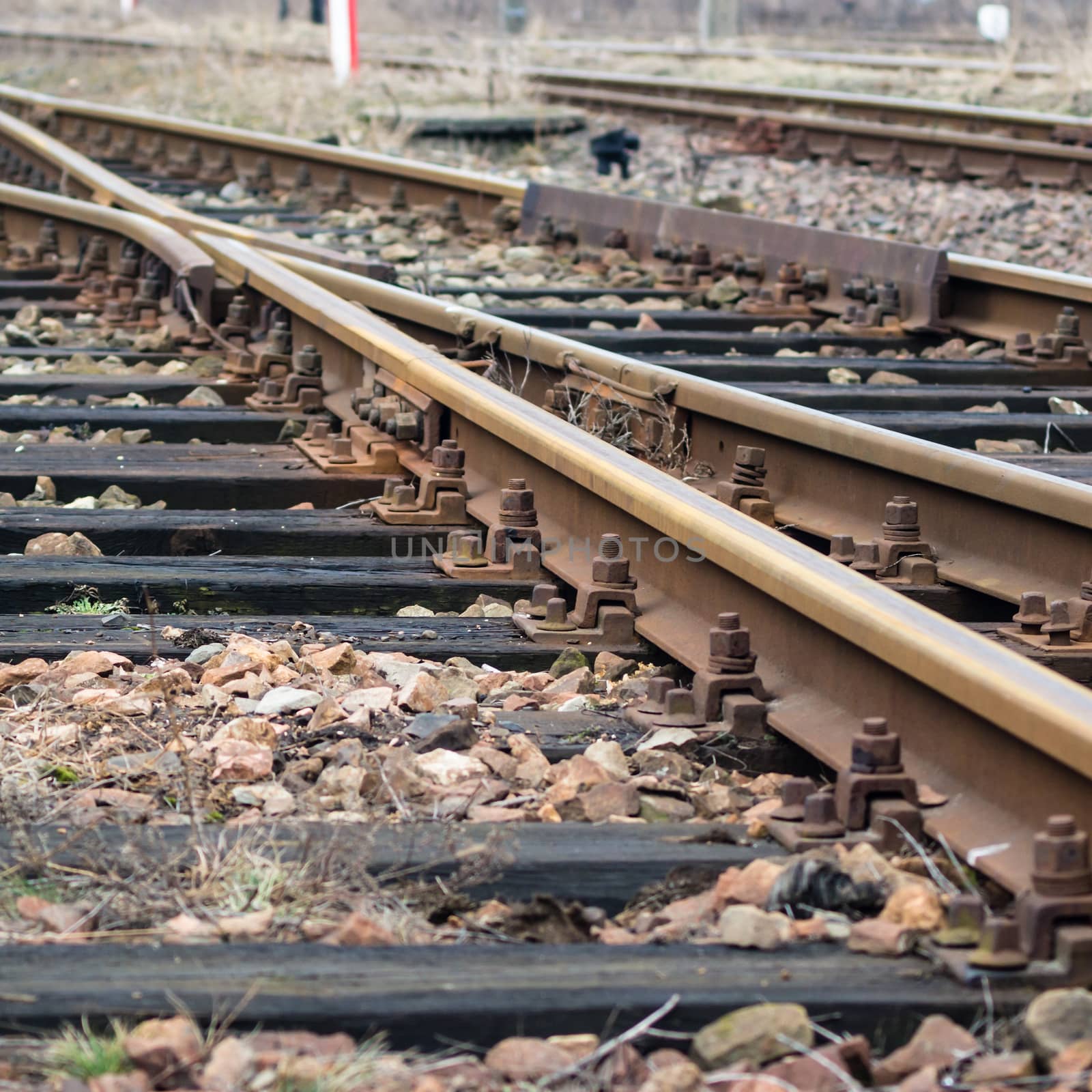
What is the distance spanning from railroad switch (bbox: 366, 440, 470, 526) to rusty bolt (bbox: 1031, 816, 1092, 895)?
2.58 metres

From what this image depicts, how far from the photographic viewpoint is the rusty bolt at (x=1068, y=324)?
6.62 meters

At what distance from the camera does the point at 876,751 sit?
2.70m

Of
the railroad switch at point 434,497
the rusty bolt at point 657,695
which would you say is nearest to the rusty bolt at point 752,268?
the railroad switch at point 434,497

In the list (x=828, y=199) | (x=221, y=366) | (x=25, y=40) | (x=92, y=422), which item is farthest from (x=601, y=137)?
(x=25, y=40)

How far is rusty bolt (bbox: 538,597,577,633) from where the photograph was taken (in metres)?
3.85

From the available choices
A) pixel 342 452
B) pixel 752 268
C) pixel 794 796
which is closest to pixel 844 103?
pixel 752 268

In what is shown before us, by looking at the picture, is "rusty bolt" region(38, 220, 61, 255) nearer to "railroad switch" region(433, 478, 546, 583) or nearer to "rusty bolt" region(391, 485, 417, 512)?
"rusty bolt" region(391, 485, 417, 512)

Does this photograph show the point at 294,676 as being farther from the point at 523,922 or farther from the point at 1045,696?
the point at 1045,696

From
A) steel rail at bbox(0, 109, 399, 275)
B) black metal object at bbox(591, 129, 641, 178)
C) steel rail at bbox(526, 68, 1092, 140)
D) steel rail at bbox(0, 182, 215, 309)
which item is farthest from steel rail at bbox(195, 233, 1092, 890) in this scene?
steel rail at bbox(526, 68, 1092, 140)

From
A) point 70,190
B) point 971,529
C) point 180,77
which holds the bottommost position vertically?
point 971,529

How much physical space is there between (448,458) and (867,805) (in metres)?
2.33

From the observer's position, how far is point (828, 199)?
12.1 metres

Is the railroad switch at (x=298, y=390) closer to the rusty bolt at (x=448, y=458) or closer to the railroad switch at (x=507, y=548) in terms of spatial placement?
the rusty bolt at (x=448, y=458)

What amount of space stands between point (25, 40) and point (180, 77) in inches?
284
